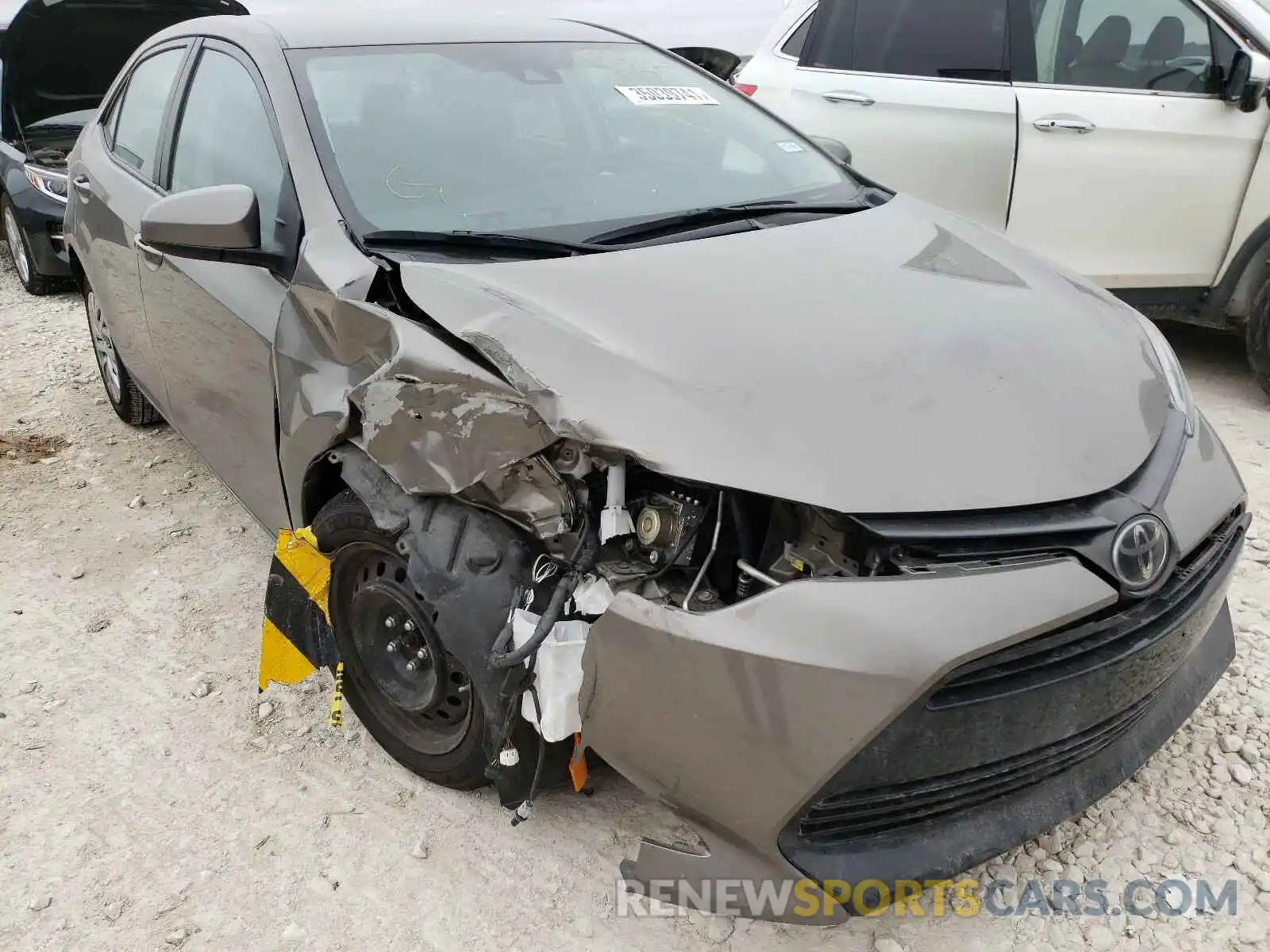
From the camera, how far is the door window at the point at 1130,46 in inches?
158

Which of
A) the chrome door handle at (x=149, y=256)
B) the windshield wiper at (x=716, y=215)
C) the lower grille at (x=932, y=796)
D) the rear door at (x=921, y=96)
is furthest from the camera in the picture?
the rear door at (x=921, y=96)

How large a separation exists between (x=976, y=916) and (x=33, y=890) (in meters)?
1.93

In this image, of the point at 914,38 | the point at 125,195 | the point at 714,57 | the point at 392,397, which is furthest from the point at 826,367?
the point at 714,57

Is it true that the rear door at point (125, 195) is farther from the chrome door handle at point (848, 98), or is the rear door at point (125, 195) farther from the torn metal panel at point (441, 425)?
the chrome door handle at point (848, 98)

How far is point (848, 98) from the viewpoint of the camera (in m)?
4.66

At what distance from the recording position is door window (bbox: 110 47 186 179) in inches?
129

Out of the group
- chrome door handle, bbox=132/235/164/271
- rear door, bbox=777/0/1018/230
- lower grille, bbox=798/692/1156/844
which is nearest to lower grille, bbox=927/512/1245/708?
lower grille, bbox=798/692/1156/844

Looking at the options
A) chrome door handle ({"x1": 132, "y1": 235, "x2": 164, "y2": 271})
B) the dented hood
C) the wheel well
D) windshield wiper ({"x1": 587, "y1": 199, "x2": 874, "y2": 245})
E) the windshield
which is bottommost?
the wheel well

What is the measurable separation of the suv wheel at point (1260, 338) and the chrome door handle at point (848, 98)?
182cm

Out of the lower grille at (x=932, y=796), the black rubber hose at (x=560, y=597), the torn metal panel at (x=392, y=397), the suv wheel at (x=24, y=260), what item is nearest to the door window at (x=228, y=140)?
the torn metal panel at (x=392, y=397)

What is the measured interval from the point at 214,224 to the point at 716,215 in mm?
1178

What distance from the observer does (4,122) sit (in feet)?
20.6

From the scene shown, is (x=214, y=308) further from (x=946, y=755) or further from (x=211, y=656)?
(x=946, y=755)

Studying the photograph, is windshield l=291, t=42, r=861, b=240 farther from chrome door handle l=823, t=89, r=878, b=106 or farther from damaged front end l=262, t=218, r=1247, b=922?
chrome door handle l=823, t=89, r=878, b=106
